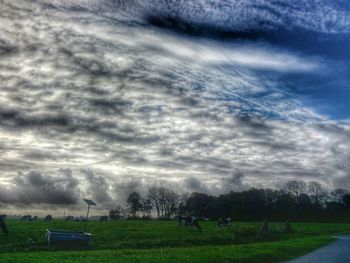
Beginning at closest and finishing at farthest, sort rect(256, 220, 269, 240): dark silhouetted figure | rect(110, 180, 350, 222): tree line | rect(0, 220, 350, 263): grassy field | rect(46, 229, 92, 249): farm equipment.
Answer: rect(0, 220, 350, 263): grassy field → rect(46, 229, 92, 249): farm equipment → rect(256, 220, 269, 240): dark silhouetted figure → rect(110, 180, 350, 222): tree line

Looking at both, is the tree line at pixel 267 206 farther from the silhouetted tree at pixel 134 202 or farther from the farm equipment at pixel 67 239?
the farm equipment at pixel 67 239

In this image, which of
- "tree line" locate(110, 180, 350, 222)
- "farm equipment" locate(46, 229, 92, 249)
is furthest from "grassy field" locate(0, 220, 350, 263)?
"tree line" locate(110, 180, 350, 222)

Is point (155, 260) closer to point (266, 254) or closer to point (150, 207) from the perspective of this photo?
point (266, 254)

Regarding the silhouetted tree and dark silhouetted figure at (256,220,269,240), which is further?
the silhouetted tree

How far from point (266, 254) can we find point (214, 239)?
581 inches

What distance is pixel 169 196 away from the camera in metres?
185

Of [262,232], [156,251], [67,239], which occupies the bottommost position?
[156,251]

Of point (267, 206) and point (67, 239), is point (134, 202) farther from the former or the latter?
point (67, 239)

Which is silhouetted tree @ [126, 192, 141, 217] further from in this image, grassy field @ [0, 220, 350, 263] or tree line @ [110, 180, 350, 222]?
grassy field @ [0, 220, 350, 263]

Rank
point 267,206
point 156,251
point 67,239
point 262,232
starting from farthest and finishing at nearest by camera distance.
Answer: point 267,206 → point 262,232 → point 67,239 → point 156,251

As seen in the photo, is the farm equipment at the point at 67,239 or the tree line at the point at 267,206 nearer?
the farm equipment at the point at 67,239

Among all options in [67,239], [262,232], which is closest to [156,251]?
[67,239]

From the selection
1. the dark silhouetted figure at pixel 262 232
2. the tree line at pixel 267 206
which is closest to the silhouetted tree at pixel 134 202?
the tree line at pixel 267 206

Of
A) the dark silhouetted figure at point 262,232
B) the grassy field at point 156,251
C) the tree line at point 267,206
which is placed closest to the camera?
the grassy field at point 156,251
